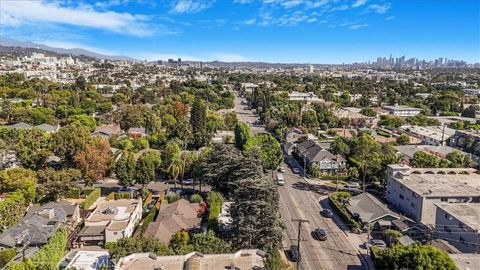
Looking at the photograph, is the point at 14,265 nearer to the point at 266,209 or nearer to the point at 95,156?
the point at 266,209

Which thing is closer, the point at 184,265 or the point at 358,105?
the point at 184,265

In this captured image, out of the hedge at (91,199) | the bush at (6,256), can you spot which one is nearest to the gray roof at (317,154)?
the hedge at (91,199)

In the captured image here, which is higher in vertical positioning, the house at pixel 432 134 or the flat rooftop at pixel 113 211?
the house at pixel 432 134

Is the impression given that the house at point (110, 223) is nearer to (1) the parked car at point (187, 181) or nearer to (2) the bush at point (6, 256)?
(2) the bush at point (6, 256)

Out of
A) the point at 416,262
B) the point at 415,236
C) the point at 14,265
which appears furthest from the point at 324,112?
the point at 14,265

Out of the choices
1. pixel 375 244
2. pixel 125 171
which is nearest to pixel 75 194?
pixel 125 171

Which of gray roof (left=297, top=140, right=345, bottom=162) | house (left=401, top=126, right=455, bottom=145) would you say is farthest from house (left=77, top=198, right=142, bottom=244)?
house (left=401, top=126, right=455, bottom=145)
